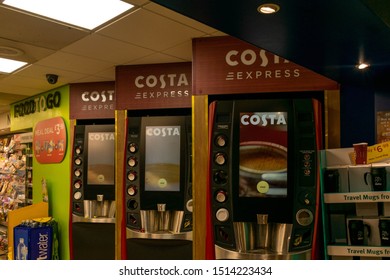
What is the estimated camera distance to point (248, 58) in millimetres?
3125

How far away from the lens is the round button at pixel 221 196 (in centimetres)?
273

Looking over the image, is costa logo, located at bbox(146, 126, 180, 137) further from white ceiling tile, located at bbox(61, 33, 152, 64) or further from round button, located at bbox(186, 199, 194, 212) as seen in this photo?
white ceiling tile, located at bbox(61, 33, 152, 64)

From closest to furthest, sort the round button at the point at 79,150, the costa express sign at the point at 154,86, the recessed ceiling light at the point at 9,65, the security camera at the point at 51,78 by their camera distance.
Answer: the costa express sign at the point at 154,86 → the recessed ceiling light at the point at 9,65 → the round button at the point at 79,150 → the security camera at the point at 51,78

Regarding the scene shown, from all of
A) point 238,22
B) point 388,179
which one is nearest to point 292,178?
point 388,179

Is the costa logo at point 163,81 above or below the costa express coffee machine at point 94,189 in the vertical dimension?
above

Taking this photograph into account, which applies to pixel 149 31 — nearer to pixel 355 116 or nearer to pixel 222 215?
pixel 222 215

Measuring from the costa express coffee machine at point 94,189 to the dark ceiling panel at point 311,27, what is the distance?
2.70m

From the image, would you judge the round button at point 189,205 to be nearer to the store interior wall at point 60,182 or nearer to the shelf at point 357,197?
the shelf at point 357,197

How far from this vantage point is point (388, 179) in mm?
2365

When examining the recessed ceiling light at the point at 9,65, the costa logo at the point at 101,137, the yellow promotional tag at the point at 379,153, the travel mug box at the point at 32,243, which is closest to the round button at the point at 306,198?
the yellow promotional tag at the point at 379,153

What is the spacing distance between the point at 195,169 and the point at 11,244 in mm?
3367

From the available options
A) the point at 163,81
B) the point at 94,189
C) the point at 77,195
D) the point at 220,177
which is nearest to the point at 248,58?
the point at 220,177

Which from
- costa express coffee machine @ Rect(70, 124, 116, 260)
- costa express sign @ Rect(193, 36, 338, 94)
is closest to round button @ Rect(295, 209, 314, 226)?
costa express sign @ Rect(193, 36, 338, 94)
